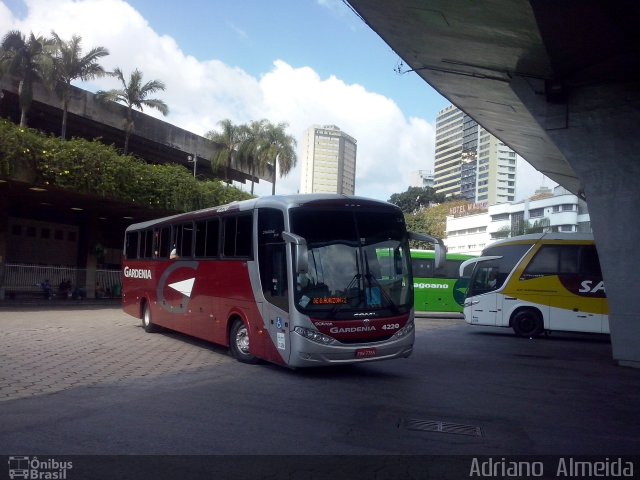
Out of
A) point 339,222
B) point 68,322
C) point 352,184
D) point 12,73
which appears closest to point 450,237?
point 352,184

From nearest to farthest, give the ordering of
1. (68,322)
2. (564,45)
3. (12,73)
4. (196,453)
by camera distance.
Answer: (196,453) < (564,45) < (68,322) < (12,73)

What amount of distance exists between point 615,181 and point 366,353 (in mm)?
7179

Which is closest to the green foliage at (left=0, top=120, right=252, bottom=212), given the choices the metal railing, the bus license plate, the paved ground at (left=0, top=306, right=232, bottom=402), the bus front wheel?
the metal railing

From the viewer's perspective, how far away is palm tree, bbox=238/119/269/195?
4409 cm

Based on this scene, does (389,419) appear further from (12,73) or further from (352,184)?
(352,184)

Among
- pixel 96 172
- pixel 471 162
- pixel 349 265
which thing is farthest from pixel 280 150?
pixel 471 162

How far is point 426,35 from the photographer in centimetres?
1311

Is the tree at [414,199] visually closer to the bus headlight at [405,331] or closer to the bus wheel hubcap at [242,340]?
the bus wheel hubcap at [242,340]

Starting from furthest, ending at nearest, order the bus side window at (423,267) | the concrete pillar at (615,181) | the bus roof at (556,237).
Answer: the bus side window at (423,267)
the bus roof at (556,237)
the concrete pillar at (615,181)

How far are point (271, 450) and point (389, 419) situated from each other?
6.98ft

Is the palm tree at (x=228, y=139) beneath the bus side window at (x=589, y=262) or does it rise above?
above

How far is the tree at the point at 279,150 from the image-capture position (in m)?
44.2

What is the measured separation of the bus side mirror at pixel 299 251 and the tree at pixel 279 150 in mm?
34524

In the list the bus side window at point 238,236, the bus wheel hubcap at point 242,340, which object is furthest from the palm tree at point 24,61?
the bus wheel hubcap at point 242,340
